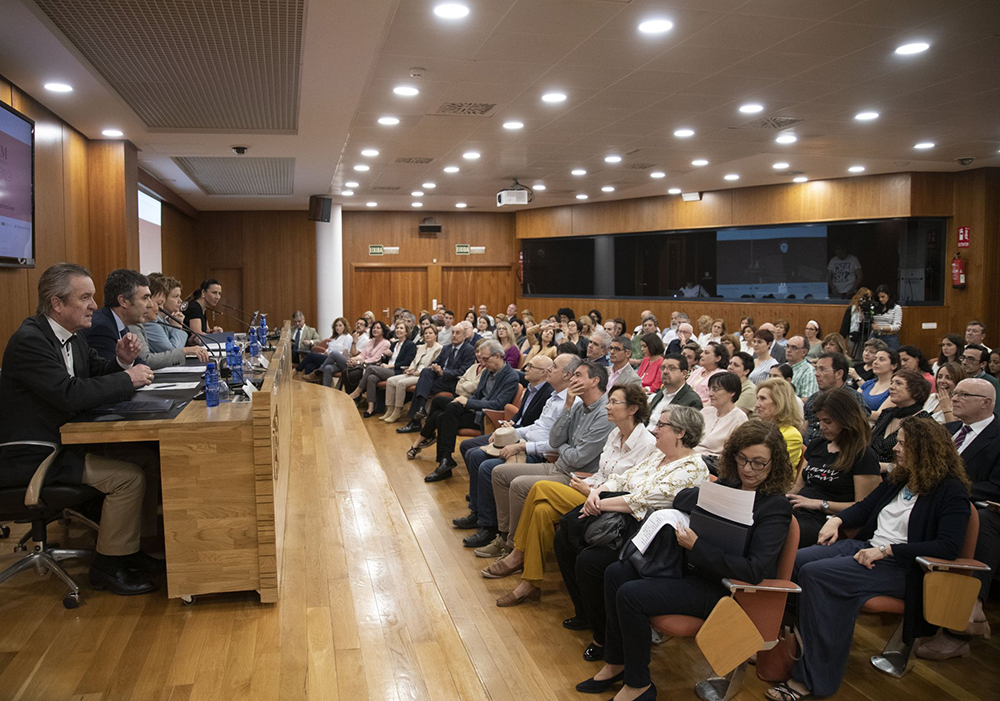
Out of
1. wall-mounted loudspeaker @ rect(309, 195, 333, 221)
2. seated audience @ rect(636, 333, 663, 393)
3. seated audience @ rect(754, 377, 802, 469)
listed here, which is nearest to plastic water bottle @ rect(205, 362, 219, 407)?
seated audience @ rect(754, 377, 802, 469)

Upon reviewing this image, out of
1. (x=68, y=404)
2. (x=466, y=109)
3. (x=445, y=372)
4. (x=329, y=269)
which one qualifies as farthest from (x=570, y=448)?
(x=329, y=269)

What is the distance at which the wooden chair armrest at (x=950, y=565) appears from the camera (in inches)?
113

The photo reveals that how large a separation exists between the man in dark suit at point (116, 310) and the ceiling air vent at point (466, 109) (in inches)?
137

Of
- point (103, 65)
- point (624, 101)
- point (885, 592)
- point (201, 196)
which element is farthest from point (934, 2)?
point (201, 196)

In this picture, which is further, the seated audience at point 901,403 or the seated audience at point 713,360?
the seated audience at point 713,360

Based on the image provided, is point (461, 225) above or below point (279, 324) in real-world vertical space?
above

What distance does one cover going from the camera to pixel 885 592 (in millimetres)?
3057

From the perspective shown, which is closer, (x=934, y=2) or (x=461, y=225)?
(x=934, y=2)

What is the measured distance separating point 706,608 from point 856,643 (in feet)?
3.52

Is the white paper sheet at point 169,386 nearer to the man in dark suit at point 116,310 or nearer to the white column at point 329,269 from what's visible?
the man in dark suit at point 116,310

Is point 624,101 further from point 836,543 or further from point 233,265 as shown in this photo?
point 233,265

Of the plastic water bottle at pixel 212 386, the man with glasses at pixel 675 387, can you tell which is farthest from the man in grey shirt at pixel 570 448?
the plastic water bottle at pixel 212 386

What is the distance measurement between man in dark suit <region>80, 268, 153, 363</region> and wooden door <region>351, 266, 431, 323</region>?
39.2 feet

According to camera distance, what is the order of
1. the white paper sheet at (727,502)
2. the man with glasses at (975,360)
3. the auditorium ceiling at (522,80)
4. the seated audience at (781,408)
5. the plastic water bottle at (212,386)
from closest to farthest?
1. the white paper sheet at (727,502)
2. the plastic water bottle at (212,386)
3. the seated audience at (781,408)
4. the auditorium ceiling at (522,80)
5. the man with glasses at (975,360)
